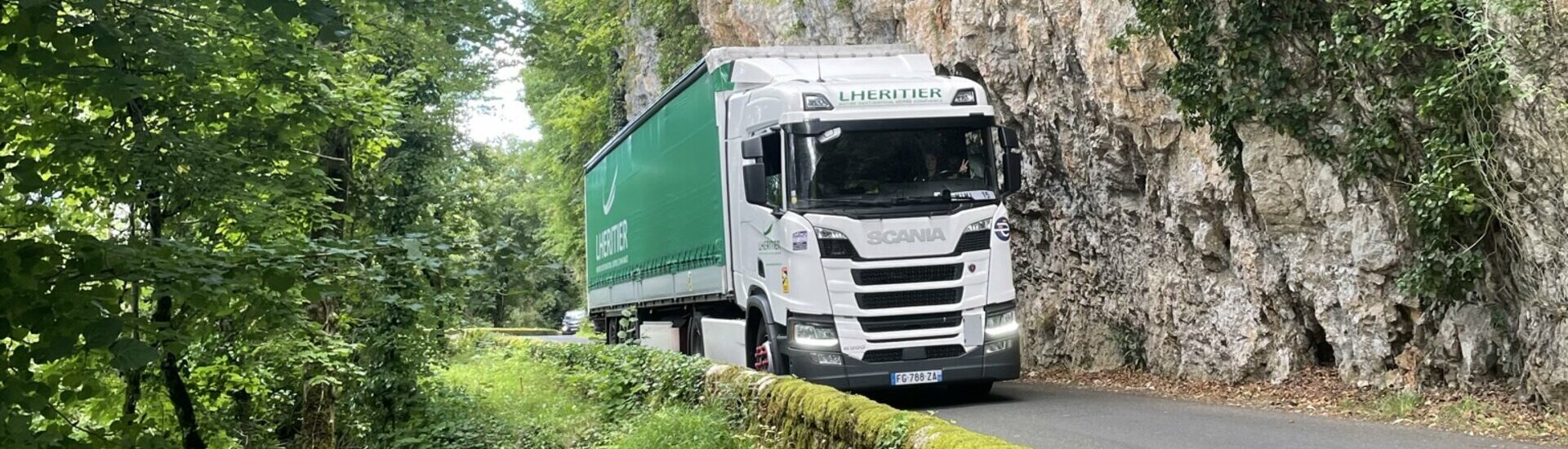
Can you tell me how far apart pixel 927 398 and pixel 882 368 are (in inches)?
48.6

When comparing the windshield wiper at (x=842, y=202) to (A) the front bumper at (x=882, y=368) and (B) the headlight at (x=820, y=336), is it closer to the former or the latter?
(B) the headlight at (x=820, y=336)

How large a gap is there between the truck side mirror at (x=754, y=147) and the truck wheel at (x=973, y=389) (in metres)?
3.03

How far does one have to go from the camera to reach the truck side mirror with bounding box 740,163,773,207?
11.1 meters

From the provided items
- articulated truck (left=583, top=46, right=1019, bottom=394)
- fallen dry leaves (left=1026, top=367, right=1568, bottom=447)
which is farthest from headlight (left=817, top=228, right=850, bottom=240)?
fallen dry leaves (left=1026, top=367, right=1568, bottom=447)

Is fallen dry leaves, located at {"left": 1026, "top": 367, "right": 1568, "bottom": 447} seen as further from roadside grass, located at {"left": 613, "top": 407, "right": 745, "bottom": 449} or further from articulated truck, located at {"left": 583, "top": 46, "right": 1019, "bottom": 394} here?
roadside grass, located at {"left": 613, "top": 407, "right": 745, "bottom": 449}

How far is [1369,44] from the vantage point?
10.4 metres

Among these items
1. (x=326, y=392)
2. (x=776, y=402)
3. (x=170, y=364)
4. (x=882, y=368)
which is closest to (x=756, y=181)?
(x=882, y=368)

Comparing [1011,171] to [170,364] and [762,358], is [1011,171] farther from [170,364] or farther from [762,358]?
[170,364]

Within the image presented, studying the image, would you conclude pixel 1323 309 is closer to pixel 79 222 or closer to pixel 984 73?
pixel 984 73

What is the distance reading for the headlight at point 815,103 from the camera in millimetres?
11125

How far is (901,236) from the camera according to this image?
36.0 feet

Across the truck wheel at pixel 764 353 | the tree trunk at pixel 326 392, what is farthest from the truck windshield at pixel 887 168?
the tree trunk at pixel 326 392

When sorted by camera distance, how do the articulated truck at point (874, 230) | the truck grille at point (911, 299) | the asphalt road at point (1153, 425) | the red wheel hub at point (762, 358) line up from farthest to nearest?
the red wheel hub at point (762, 358)
the truck grille at point (911, 299)
the articulated truck at point (874, 230)
the asphalt road at point (1153, 425)

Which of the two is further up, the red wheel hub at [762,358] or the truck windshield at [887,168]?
the truck windshield at [887,168]
